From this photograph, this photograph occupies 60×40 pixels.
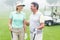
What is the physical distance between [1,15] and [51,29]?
3.01 ft

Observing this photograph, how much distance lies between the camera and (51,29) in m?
2.77

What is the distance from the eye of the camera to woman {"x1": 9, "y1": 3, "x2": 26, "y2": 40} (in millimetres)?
2215

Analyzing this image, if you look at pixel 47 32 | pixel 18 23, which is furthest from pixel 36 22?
pixel 47 32

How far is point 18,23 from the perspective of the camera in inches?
87.7

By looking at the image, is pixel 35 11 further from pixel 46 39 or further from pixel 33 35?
pixel 46 39

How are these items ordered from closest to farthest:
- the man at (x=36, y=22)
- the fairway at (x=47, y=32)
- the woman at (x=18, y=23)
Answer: the man at (x=36, y=22) → the woman at (x=18, y=23) → the fairway at (x=47, y=32)

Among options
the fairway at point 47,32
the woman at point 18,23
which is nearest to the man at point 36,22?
the woman at point 18,23

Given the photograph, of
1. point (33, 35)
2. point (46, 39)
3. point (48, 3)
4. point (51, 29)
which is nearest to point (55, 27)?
point (51, 29)

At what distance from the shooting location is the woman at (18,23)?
2.21 m

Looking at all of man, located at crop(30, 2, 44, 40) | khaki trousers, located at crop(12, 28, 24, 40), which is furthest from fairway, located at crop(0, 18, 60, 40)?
man, located at crop(30, 2, 44, 40)

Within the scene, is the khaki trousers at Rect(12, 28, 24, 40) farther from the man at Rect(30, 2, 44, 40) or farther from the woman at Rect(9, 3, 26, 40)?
the man at Rect(30, 2, 44, 40)

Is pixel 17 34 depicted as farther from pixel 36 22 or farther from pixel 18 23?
pixel 36 22

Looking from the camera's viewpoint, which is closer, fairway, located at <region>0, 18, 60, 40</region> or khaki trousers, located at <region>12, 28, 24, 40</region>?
khaki trousers, located at <region>12, 28, 24, 40</region>

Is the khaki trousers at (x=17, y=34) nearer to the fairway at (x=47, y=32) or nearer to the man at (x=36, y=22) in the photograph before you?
the man at (x=36, y=22)
